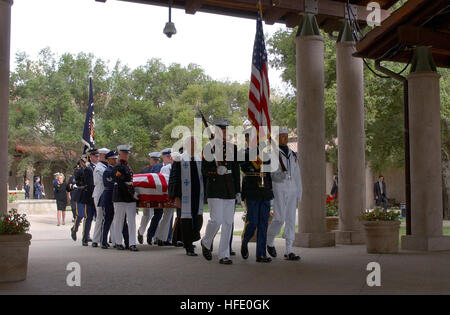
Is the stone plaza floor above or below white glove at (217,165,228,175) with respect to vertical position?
below

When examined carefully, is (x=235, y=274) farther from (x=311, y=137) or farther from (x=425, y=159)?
(x=425, y=159)

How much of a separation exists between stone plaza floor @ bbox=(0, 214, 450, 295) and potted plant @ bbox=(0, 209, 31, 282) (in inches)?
8.2

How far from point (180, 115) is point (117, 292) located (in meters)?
36.3

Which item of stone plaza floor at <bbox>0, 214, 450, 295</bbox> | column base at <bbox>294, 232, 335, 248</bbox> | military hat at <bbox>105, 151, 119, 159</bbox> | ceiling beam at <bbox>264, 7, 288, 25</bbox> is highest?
ceiling beam at <bbox>264, 7, 288, 25</bbox>

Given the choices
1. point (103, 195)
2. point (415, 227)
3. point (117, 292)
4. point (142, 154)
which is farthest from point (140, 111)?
point (117, 292)

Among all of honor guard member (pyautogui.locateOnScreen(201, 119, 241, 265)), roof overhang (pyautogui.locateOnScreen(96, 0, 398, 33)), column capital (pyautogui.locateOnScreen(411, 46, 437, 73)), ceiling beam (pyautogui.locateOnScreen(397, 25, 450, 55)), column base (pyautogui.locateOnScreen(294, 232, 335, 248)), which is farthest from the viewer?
roof overhang (pyautogui.locateOnScreen(96, 0, 398, 33))

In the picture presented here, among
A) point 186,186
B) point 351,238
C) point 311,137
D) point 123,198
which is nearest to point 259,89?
point 186,186

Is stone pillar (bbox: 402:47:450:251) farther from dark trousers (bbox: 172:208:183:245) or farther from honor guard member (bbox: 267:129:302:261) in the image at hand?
dark trousers (bbox: 172:208:183:245)

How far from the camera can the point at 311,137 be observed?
456 inches

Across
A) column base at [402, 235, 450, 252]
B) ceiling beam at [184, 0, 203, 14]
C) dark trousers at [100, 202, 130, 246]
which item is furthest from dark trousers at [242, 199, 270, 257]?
ceiling beam at [184, 0, 203, 14]

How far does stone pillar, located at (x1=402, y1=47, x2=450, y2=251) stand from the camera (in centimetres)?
1059

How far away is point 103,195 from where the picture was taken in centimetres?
1198

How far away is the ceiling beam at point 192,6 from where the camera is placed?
1154 cm

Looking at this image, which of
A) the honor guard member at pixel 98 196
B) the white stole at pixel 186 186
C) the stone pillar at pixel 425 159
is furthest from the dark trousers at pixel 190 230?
the stone pillar at pixel 425 159
